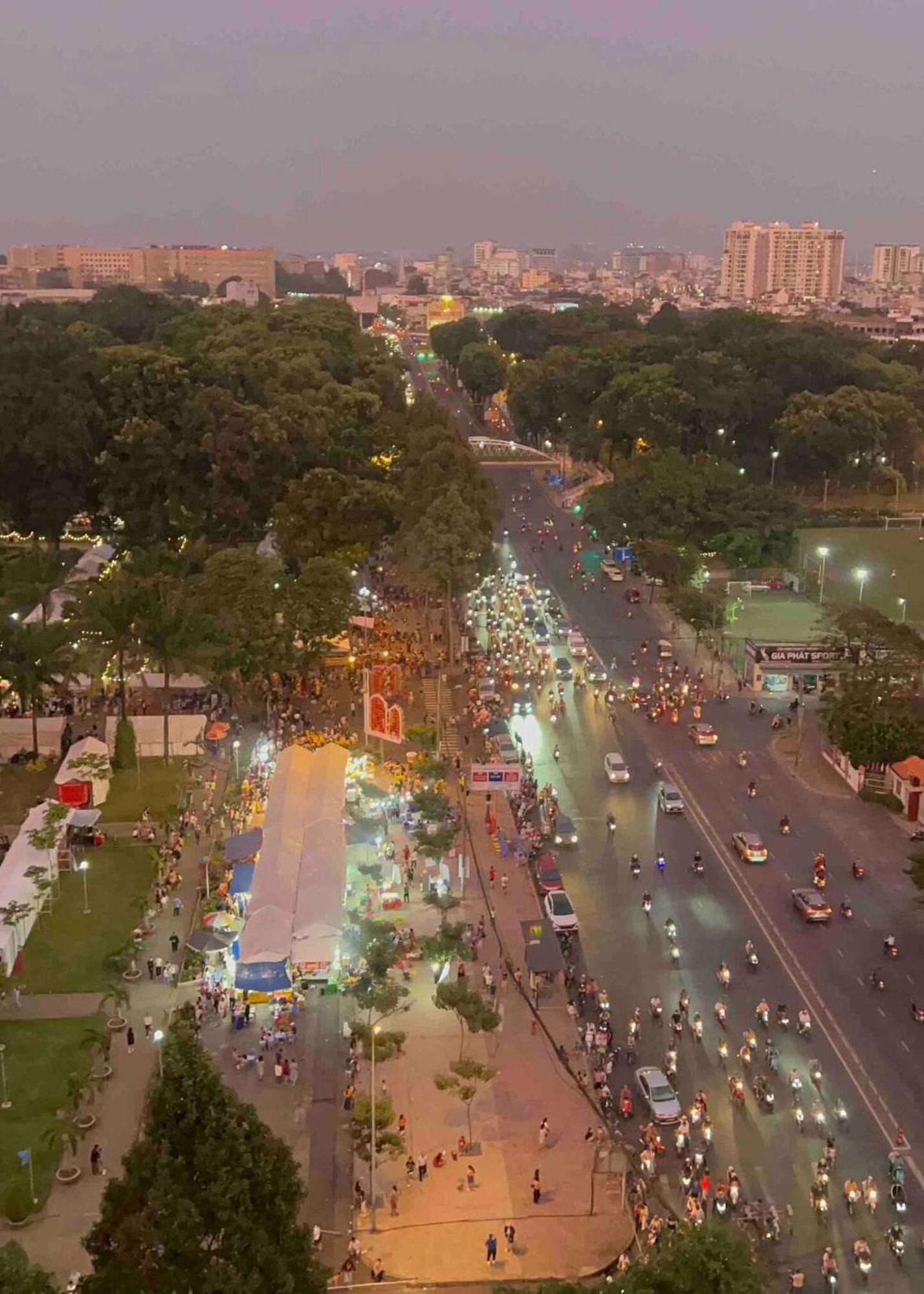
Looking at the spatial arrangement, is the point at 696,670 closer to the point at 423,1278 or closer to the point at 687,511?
the point at 687,511

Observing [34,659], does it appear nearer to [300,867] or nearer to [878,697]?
[300,867]

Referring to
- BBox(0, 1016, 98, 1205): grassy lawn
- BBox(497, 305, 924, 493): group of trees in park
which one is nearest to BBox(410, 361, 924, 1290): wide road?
BBox(0, 1016, 98, 1205): grassy lawn

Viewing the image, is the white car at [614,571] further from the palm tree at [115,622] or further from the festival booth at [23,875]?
the festival booth at [23,875]

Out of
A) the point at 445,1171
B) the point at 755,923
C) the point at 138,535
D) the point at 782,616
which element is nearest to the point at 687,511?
the point at 782,616

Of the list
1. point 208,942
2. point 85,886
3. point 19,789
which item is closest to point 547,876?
point 208,942

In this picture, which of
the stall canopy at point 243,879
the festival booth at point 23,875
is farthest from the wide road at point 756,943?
the festival booth at point 23,875

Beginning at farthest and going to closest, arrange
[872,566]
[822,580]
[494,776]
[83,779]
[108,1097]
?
Answer: [872,566], [822,580], [83,779], [494,776], [108,1097]

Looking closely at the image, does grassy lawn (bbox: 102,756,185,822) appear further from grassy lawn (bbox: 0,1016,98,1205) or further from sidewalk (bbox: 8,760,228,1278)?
grassy lawn (bbox: 0,1016,98,1205)
